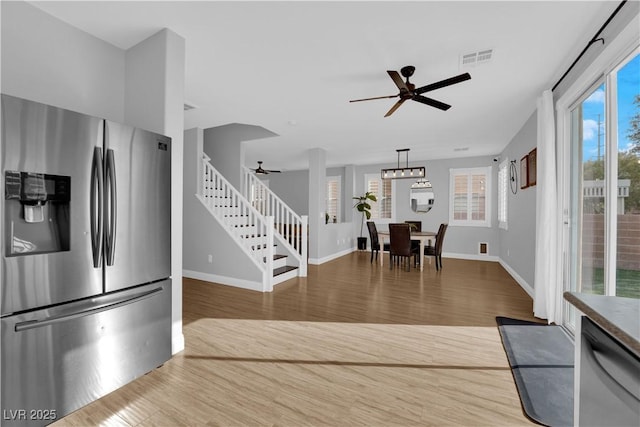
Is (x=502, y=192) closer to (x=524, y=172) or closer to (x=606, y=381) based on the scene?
(x=524, y=172)

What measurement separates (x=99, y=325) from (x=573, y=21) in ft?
12.9

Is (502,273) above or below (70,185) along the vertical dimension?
below

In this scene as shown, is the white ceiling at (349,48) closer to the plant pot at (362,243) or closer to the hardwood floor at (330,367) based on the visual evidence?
the hardwood floor at (330,367)

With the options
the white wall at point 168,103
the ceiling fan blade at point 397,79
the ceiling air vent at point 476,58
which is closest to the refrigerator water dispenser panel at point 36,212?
the white wall at point 168,103

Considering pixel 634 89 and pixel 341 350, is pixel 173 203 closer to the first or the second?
pixel 341 350

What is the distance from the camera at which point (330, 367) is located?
2.20 m

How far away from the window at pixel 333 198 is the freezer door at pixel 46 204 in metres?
7.70

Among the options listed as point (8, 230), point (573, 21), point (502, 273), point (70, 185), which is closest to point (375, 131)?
point (573, 21)

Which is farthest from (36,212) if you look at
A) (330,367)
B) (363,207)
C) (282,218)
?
(363,207)

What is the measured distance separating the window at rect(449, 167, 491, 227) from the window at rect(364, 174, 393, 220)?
1663 millimetres

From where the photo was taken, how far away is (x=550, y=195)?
2.99 meters

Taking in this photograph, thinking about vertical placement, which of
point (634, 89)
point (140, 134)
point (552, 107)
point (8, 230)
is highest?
point (552, 107)

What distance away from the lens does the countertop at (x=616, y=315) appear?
0.73 m

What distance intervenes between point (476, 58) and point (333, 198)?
6898 mm
